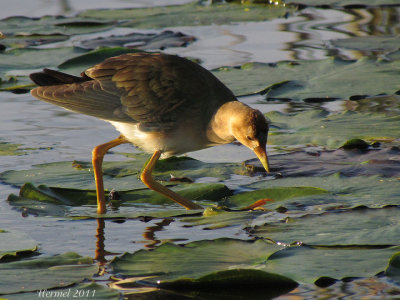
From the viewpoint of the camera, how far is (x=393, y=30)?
34.4 ft

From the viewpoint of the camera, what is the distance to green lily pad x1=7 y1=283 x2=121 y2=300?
356 centimetres

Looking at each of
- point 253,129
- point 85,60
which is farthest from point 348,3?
point 253,129

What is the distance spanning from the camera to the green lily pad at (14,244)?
4.12 meters

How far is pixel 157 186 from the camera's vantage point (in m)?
5.44

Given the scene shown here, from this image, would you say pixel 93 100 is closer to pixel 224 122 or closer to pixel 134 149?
pixel 224 122

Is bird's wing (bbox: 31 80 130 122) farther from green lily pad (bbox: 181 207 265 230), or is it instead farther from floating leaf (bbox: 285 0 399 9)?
floating leaf (bbox: 285 0 399 9)

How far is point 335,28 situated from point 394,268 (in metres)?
7.46

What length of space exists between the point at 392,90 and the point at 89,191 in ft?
10.2

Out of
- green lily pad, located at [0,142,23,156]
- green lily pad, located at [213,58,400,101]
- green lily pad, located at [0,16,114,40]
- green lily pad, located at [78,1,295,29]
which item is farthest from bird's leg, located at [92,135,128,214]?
green lily pad, located at [78,1,295,29]

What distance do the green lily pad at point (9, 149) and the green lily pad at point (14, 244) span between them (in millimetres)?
1907

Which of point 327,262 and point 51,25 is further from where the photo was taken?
point 51,25

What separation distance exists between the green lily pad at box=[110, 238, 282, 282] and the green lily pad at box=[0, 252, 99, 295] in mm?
184

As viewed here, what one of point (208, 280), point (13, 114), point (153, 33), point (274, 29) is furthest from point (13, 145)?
point (274, 29)

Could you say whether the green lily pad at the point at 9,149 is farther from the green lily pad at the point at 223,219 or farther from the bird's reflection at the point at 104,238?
the green lily pad at the point at 223,219
